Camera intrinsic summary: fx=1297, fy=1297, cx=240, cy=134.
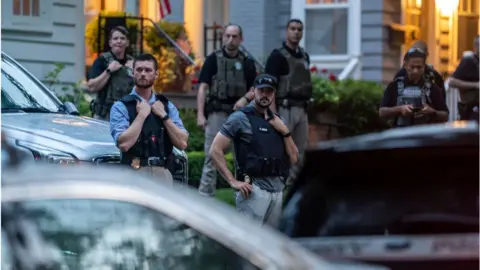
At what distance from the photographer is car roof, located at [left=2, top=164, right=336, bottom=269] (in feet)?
14.9

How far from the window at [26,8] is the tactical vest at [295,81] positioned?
5841 mm

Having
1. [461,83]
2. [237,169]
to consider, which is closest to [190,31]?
[461,83]

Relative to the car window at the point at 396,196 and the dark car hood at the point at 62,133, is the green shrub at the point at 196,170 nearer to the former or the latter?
the dark car hood at the point at 62,133

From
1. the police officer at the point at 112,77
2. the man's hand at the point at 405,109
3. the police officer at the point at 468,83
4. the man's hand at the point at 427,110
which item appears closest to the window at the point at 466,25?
the police officer at the point at 468,83

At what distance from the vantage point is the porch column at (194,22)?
80.1ft

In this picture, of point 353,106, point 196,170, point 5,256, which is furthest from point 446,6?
point 5,256

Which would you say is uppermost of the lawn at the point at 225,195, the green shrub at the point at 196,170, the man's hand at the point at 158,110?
the man's hand at the point at 158,110

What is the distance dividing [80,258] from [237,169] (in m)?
5.96

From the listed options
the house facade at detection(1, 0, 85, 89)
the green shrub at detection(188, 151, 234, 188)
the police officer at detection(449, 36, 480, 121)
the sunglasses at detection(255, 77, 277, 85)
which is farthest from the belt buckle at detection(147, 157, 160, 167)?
the house facade at detection(1, 0, 85, 89)

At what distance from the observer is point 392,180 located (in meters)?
6.95

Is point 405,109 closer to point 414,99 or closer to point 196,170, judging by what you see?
point 414,99

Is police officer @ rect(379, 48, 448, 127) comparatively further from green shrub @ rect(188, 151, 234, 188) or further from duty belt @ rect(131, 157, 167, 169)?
duty belt @ rect(131, 157, 167, 169)

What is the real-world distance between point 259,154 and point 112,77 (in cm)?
294

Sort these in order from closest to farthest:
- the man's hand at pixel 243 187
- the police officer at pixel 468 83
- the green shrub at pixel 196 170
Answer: the man's hand at pixel 243 187 → the police officer at pixel 468 83 → the green shrub at pixel 196 170
